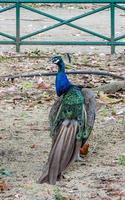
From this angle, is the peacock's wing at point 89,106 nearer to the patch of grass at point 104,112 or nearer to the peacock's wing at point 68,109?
the peacock's wing at point 68,109

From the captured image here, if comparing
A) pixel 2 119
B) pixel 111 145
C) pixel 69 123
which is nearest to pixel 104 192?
pixel 69 123

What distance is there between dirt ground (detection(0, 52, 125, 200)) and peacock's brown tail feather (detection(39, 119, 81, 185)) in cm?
8

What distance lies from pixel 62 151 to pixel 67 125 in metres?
0.31

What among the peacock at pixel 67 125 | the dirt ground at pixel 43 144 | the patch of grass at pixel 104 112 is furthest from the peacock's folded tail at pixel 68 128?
the patch of grass at pixel 104 112

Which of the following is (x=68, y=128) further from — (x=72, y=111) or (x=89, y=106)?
(x=89, y=106)

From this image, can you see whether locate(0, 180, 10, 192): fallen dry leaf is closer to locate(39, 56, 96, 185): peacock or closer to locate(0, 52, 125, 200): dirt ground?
locate(0, 52, 125, 200): dirt ground

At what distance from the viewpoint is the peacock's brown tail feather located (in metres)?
5.68

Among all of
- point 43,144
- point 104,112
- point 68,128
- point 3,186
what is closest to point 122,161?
point 68,128

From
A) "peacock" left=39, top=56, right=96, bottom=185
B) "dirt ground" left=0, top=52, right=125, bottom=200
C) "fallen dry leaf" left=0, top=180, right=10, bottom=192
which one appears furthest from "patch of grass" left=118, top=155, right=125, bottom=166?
"fallen dry leaf" left=0, top=180, right=10, bottom=192

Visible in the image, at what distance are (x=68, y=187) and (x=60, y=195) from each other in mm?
310

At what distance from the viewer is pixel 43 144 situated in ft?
22.6

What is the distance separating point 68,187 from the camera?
5613 mm

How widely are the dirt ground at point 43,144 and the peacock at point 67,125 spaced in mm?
118

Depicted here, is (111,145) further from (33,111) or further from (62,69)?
(33,111)
